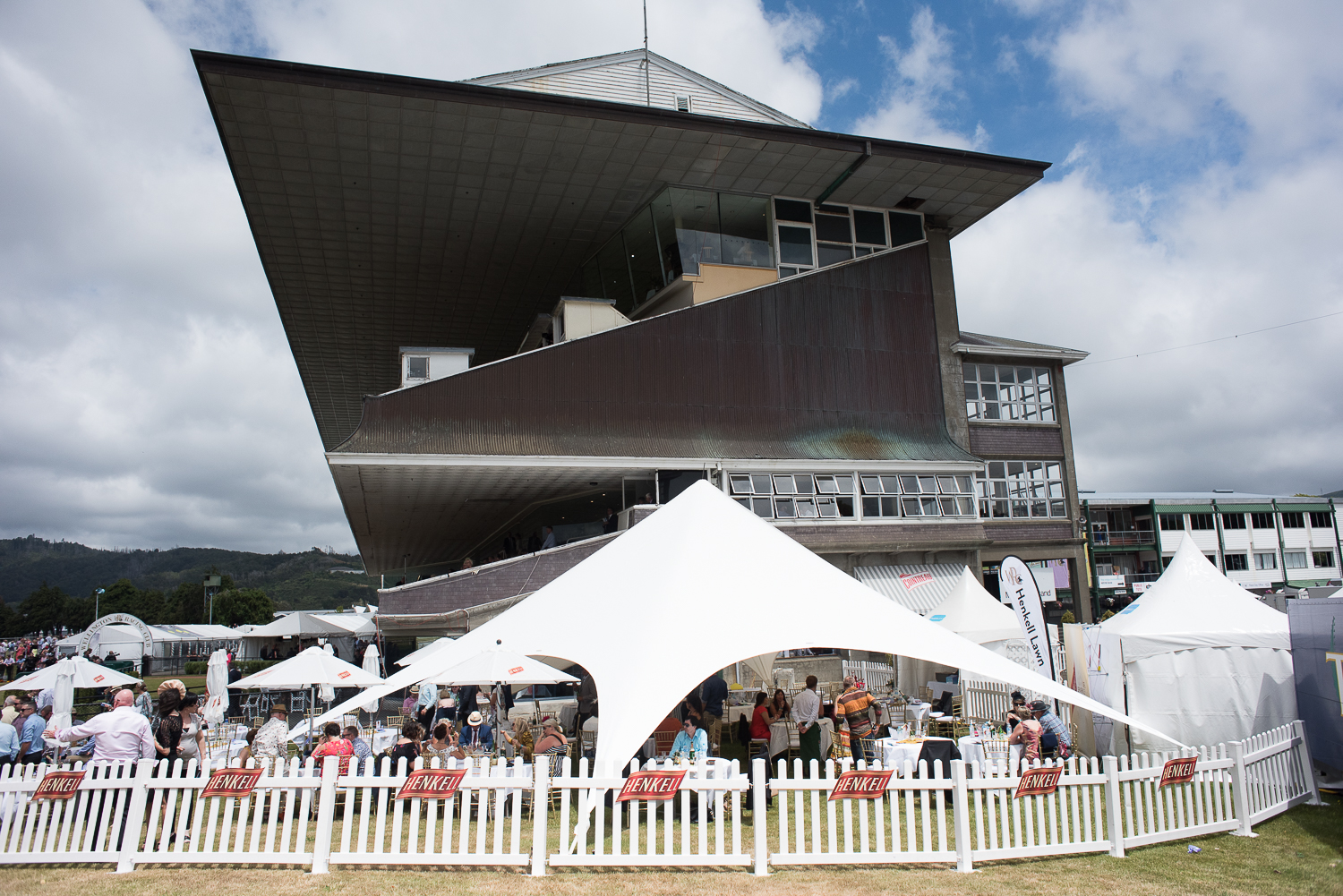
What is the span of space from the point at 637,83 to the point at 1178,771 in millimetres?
31247

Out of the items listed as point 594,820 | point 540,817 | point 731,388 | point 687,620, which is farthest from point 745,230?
point 540,817

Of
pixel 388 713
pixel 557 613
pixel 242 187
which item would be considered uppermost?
pixel 242 187

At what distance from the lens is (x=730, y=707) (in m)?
18.7

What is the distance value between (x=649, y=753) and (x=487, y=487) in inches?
597

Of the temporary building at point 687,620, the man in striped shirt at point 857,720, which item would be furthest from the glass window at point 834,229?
the temporary building at point 687,620

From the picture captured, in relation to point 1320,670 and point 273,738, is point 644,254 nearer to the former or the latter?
point 273,738

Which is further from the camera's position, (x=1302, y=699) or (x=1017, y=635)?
(x=1017, y=635)

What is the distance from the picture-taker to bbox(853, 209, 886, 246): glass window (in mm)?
28234

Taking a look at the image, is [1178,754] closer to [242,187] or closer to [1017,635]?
[1017,635]

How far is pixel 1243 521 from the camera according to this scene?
73.7 metres

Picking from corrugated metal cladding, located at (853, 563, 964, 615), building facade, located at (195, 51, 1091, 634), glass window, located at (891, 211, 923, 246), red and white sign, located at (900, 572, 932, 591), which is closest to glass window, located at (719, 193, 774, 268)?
building facade, located at (195, 51, 1091, 634)

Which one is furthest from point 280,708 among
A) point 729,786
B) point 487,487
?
point 487,487

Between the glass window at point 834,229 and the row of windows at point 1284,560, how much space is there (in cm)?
6209

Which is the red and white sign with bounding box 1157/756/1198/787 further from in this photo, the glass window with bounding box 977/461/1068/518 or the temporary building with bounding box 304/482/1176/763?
the glass window with bounding box 977/461/1068/518
